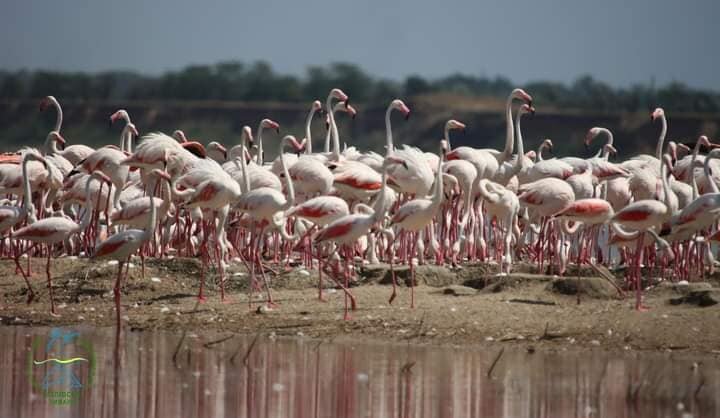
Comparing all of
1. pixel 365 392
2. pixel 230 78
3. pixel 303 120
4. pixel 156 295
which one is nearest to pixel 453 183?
pixel 156 295

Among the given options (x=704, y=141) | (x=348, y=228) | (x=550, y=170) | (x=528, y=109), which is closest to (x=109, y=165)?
(x=348, y=228)

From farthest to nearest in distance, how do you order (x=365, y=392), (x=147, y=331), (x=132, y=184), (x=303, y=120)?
(x=303, y=120), (x=132, y=184), (x=147, y=331), (x=365, y=392)

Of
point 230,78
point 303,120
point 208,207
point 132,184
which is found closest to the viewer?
point 208,207

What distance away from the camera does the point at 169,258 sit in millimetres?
14289

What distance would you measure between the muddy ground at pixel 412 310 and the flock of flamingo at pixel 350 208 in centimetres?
22

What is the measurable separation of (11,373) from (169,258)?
500 cm

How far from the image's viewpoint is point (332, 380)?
9383mm

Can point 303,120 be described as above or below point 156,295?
above

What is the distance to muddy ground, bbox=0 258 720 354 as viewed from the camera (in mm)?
11070

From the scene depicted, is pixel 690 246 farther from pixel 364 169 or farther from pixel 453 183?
pixel 364 169

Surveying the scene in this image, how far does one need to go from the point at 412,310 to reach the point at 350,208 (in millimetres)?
2874

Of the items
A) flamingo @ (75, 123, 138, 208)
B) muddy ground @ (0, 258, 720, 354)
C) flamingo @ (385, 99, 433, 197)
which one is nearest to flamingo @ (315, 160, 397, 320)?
muddy ground @ (0, 258, 720, 354)

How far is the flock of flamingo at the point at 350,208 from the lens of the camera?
40.8ft

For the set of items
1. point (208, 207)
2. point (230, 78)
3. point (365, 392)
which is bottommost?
point (365, 392)
